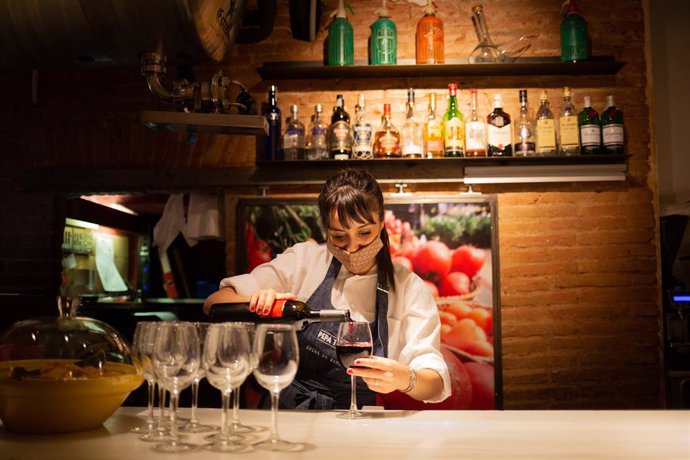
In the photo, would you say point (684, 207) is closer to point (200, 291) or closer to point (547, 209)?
point (547, 209)

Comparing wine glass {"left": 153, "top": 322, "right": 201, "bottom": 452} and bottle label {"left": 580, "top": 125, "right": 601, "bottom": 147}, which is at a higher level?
bottle label {"left": 580, "top": 125, "right": 601, "bottom": 147}

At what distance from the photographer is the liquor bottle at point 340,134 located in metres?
3.14

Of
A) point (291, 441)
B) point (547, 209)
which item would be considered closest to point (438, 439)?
point (291, 441)

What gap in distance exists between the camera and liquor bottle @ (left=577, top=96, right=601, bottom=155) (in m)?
3.14

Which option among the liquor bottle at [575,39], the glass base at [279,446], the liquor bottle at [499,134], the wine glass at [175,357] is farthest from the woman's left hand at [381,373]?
the liquor bottle at [575,39]

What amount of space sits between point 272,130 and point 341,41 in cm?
59

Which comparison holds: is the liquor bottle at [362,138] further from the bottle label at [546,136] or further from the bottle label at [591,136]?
the bottle label at [591,136]

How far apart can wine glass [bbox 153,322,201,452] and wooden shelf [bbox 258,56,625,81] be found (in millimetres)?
2267

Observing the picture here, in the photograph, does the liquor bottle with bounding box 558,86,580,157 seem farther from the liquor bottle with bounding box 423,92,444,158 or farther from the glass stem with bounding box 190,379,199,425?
the glass stem with bounding box 190,379,199,425

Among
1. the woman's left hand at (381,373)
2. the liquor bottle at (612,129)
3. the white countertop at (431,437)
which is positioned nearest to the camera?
the white countertop at (431,437)

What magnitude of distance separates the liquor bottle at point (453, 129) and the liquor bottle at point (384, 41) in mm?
353

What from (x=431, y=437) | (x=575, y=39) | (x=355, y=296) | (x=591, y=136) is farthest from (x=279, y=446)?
(x=575, y=39)

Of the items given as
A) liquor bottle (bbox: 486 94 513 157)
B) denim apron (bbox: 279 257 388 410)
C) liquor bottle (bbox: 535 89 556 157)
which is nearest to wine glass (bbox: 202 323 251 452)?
denim apron (bbox: 279 257 388 410)

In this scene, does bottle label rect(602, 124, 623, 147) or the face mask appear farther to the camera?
bottle label rect(602, 124, 623, 147)
